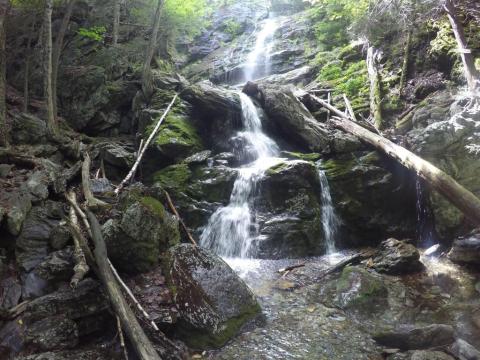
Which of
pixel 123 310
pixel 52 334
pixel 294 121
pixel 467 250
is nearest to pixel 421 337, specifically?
pixel 467 250

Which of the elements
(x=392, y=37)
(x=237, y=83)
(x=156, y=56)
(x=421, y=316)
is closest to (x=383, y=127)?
(x=392, y=37)

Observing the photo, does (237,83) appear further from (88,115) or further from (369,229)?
(369,229)

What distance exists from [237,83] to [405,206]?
14.6 meters

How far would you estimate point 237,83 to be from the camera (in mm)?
21734

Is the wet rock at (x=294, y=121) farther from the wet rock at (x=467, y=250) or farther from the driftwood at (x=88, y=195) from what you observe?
the driftwood at (x=88, y=195)

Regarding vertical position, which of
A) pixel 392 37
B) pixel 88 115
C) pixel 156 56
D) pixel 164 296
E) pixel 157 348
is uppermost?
pixel 156 56

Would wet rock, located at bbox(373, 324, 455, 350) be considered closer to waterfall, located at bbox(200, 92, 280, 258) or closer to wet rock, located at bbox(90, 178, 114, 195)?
waterfall, located at bbox(200, 92, 280, 258)

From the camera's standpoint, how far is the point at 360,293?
627cm

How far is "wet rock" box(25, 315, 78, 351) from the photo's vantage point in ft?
14.6

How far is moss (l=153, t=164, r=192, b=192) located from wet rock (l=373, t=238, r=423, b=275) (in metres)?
5.86

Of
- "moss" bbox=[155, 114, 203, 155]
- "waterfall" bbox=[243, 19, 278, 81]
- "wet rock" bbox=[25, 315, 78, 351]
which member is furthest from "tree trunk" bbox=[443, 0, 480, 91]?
"waterfall" bbox=[243, 19, 278, 81]

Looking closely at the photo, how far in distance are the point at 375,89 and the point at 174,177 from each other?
8.52 metres

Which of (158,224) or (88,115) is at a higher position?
(88,115)

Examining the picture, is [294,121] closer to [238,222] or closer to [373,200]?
[373,200]
